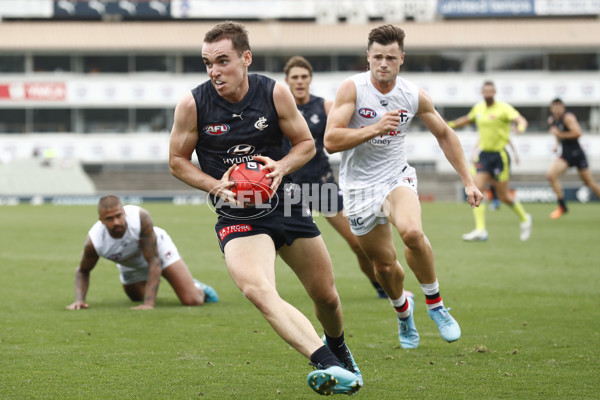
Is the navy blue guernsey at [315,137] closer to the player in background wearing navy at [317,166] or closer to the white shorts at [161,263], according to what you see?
the player in background wearing navy at [317,166]

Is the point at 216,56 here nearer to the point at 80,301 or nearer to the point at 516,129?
the point at 80,301

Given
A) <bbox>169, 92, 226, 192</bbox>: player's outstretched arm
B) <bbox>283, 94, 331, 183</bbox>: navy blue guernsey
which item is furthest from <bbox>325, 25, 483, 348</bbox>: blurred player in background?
<bbox>283, 94, 331, 183</bbox>: navy blue guernsey

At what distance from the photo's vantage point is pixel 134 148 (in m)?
51.6

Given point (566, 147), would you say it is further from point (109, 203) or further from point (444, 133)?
point (444, 133)

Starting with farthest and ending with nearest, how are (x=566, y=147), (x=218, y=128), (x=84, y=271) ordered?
(x=566, y=147), (x=84, y=271), (x=218, y=128)

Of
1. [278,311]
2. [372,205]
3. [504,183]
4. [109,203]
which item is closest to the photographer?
[278,311]

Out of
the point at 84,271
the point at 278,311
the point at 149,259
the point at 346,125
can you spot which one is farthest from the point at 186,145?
the point at 84,271

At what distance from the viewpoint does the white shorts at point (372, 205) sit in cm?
740

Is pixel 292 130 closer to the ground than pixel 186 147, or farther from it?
farther from it

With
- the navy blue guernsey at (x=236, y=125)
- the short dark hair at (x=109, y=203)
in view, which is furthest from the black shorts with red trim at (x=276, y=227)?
the short dark hair at (x=109, y=203)

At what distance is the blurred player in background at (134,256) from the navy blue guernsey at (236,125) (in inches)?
152

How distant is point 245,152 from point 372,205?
6.31ft

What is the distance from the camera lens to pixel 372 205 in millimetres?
7395

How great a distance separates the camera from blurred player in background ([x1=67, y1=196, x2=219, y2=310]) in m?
9.52
